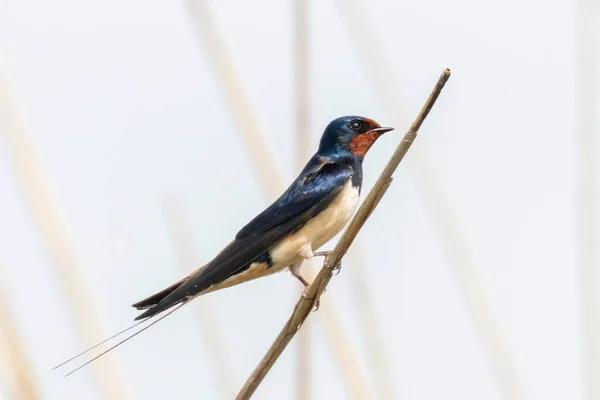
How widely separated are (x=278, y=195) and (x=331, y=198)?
14.4 inches

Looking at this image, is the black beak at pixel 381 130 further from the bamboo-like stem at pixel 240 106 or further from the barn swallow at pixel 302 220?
the bamboo-like stem at pixel 240 106

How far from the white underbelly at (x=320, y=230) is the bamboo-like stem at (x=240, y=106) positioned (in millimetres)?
248

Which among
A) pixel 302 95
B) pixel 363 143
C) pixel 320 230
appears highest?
pixel 302 95

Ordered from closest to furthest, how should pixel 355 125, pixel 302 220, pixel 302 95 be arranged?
1. pixel 302 95
2. pixel 302 220
3. pixel 355 125

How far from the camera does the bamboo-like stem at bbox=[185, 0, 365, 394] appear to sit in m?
1.82

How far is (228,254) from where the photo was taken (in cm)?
189

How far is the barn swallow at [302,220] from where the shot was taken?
1.81m

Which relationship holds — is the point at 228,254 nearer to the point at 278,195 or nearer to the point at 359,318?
the point at 278,195

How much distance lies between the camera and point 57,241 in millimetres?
1674

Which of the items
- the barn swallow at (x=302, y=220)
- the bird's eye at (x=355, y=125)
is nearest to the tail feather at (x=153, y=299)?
the barn swallow at (x=302, y=220)

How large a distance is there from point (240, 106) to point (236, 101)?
0.01 metres

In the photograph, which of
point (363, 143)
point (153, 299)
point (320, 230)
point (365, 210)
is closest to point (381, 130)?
point (363, 143)

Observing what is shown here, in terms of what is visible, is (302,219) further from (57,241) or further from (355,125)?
(57,241)

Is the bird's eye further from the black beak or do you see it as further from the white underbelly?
the white underbelly
